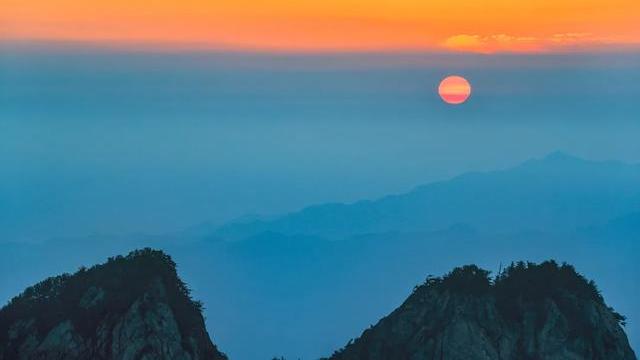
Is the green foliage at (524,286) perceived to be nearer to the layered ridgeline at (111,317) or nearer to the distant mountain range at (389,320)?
the distant mountain range at (389,320)

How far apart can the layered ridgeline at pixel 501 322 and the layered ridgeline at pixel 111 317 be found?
13.0 meters

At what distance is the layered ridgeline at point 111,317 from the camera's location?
65.9 metres

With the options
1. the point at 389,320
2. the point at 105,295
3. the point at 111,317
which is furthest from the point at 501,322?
the point at 105,295

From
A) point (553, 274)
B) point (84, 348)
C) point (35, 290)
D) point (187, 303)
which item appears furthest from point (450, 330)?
point (35, 290)

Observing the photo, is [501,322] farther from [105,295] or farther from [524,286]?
[105,295]

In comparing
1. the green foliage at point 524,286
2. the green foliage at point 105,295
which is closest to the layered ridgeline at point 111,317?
the green foliage at point 105,295

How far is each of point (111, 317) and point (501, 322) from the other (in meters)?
27.1

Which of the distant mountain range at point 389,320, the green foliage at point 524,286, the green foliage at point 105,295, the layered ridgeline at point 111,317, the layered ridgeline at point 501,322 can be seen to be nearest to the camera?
the layered ridgeline at point 111,317

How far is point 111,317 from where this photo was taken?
6725 cm

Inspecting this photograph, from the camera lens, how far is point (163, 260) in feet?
239

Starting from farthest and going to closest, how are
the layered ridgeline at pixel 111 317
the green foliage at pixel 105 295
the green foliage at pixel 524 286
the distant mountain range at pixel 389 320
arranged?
the green foliage at pixel 524 286
the green foliage at pixel 105 295
the distant mountain range at pixel 389 320
the layered ridgeline at pixel 111 317

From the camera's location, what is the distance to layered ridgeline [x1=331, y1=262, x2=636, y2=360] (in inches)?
2771

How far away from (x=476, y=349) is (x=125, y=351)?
77.7ft

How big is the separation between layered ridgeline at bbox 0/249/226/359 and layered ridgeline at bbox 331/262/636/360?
13.0 metres
